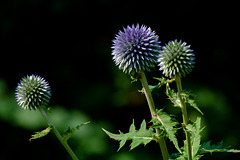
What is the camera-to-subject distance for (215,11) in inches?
221

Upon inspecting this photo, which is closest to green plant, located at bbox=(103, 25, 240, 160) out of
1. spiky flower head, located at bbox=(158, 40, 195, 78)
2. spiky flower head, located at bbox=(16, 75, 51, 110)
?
spiky flower head, located at bbox=(158, 40, 195, 78)

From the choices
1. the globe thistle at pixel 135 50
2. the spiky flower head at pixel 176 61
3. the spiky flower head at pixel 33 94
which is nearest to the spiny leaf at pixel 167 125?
the spiky flower head at pixel 176 61

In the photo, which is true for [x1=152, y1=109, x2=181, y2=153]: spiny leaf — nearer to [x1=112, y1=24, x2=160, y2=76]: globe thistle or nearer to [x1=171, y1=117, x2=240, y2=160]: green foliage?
[x1=171, y1=117, x2=240, y2=160]: green foliage

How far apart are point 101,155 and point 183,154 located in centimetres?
302

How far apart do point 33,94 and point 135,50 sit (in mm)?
876

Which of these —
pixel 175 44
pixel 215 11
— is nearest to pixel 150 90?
pixel 175 44

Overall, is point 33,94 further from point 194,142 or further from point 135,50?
point 194,142

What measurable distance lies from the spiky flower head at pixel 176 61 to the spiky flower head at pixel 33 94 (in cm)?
94

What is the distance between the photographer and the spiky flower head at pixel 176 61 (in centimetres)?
214

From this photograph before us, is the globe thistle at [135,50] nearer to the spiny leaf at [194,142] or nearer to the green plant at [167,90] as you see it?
the green plant at [167,90]

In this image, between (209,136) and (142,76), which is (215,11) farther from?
(142,76)

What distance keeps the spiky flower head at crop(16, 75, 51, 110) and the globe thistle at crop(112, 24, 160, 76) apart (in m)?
0.64

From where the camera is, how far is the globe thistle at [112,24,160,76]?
7.50ft

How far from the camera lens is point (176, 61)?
223 centimetres
